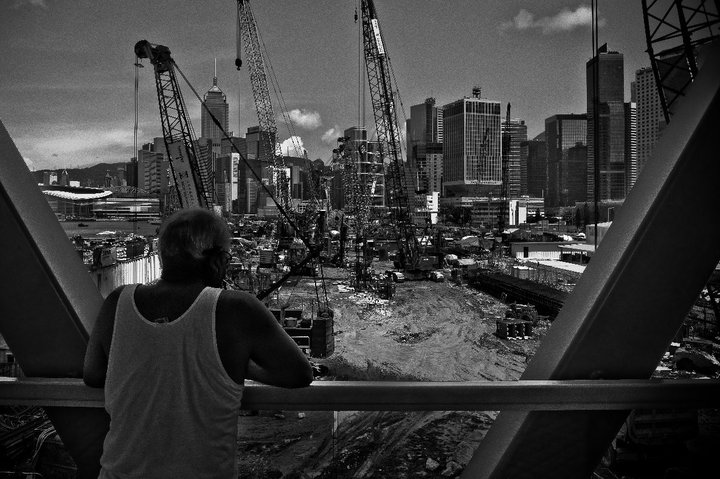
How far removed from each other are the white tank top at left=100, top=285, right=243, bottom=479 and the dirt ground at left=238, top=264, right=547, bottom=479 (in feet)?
3.55

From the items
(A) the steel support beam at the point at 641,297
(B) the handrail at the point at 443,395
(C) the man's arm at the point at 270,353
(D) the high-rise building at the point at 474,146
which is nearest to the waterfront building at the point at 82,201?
(B) the handrail at the point at 443,395

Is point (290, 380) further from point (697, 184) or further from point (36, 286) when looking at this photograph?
point (697, 184)

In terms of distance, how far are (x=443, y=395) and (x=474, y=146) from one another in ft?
464

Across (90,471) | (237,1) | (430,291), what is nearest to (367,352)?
(430,291)

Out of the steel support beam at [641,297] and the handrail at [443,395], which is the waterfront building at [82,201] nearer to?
the handrail at [443,395]

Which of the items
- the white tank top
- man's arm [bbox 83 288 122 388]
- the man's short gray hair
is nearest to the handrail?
man's arm [bbox 83 288 122 388]

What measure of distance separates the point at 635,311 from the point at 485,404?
1.57 ft

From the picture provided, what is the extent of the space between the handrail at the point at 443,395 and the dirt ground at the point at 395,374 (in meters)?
0.86

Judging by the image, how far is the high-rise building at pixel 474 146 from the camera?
442 ft

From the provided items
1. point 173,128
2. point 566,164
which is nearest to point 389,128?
point 173,128

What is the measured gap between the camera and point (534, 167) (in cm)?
14262

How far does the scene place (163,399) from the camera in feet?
3.25

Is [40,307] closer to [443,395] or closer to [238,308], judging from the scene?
A: [238,308]

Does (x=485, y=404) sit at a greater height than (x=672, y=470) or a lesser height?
greater
